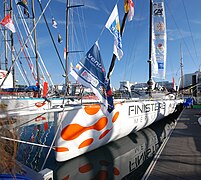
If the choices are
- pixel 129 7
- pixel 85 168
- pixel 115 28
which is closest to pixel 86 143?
pixel 85 168

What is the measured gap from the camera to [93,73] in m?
3.76

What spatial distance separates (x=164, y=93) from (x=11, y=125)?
41.6 feet

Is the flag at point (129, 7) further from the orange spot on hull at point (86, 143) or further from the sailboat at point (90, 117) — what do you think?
the orange spot on hull at point (86, 143)

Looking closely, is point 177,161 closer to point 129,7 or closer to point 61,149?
point 61,149

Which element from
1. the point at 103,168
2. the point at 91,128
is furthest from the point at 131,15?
the point at 103,168

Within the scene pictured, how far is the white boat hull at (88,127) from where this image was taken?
3.90 metres

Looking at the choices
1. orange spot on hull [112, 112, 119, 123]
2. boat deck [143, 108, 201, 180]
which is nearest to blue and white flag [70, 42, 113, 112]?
orange spot on hull [112, 112, 119, 123]

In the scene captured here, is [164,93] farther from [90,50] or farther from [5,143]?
[5,143]

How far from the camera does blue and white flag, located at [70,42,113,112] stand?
3.66m

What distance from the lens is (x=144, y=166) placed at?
400 cm

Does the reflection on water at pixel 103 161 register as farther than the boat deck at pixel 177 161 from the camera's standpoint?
Yes

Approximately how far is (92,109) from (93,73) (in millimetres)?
1149

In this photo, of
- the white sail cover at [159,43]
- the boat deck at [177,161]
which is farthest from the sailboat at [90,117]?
the white sail cover at [159,43]

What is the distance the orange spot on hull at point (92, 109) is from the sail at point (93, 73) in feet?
2.08
